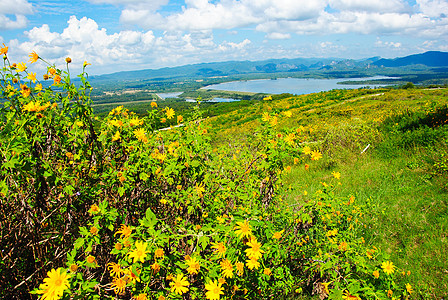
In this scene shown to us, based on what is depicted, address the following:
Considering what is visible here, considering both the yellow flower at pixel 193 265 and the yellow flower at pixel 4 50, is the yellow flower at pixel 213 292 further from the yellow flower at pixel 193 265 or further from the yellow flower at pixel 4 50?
the yellow flower at pixel 4 50

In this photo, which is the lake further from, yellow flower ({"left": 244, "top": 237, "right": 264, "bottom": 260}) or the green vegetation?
yellow flower ({"left": 244, "top": 237, "right": 264, "bottom": 260})

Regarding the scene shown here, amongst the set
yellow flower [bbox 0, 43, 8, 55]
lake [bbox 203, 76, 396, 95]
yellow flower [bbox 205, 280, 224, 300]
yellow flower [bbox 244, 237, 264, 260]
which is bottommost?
yellow flower [bbox 205, 280, 224, 300]

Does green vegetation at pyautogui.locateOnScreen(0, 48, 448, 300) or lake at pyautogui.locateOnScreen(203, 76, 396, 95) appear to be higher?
lake at pyautogui.locateOnScreen(203, 76, 396, 95)

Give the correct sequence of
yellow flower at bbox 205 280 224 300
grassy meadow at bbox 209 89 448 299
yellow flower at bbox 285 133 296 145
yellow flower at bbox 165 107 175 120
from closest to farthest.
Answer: yellow flower at bbox 205 280 224 300, yellow flower at bbox 285 133 296 145, yellow flower at bbox 165 107 175 120, grassy meadow at bbox 209 89 448 299

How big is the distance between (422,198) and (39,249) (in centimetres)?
513

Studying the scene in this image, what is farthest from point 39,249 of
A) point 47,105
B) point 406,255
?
point 406,255

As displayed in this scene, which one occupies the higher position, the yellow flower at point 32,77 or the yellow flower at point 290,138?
the yellow flower at point 32,77

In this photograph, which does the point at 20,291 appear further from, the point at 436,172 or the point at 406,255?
the point at 436,172

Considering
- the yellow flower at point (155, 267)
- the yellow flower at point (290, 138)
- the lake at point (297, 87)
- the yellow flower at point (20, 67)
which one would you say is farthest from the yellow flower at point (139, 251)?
the lake at point (297, 87)

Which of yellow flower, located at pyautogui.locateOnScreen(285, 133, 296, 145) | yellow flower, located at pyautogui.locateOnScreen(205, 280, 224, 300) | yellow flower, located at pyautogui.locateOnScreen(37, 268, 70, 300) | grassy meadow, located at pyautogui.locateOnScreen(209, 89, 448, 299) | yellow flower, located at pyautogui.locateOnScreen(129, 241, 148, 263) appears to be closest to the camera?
Result: yellow flower, located at pyautogui.locateOnScreen(37, 268, 70, 300)

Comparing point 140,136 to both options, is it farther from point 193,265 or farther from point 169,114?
point 193,265

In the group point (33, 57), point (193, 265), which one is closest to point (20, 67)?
point (33, 57)

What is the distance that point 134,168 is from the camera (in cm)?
181

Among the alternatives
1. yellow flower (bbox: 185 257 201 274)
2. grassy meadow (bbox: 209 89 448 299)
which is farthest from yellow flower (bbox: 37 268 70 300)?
grassy meadow (bbox: 209 89 448 299)
